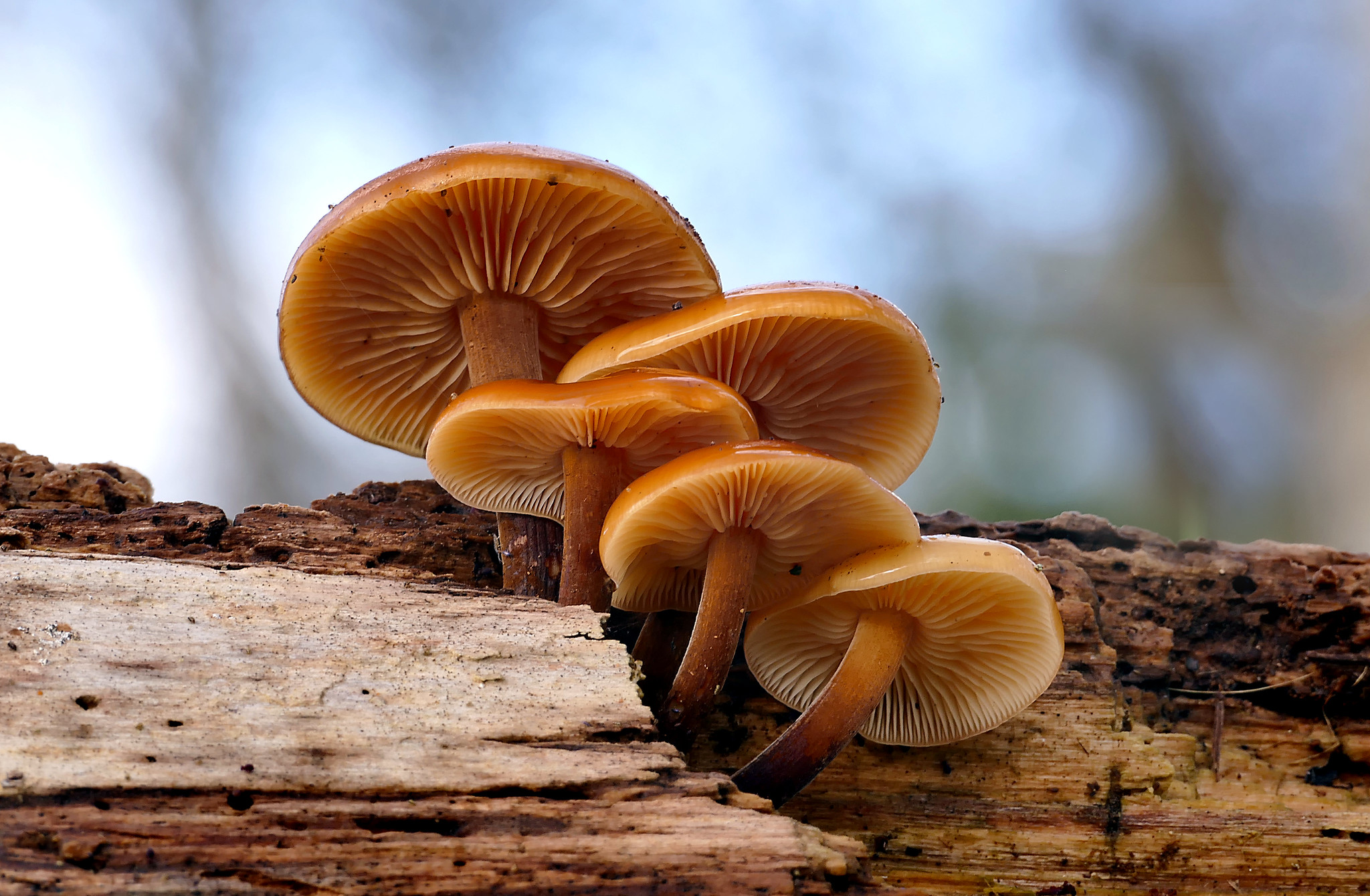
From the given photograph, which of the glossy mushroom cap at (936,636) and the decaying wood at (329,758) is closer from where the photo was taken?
the decaying wood at (329,758)

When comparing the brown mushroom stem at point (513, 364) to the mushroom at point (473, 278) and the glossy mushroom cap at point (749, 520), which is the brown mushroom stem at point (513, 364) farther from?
the glossy mushroom cap at point (749, 520)

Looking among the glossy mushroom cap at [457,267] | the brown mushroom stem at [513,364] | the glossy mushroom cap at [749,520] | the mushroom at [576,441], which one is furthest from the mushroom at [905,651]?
the glossy mushroom cap at [457,267]

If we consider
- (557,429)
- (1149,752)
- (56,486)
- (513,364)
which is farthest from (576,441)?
(1149,752)

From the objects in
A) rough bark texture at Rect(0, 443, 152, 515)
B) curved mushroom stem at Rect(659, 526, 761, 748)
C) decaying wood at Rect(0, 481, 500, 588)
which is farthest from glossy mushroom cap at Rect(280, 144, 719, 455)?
curved mushroom stem at Rect(659, 526, 761, 748)

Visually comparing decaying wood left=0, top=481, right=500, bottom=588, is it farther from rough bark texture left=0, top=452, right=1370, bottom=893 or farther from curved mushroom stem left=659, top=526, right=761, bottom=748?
curved mushroom stem left=659, top=526, right=761, bottom=748

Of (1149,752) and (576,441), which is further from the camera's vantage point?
(1149,752)

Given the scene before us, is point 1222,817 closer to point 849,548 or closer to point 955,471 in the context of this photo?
point 849,548

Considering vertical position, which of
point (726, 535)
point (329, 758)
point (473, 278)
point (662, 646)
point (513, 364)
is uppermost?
point (473, 278)

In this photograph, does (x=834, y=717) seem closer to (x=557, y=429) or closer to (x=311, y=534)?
(x=557, y=429)
